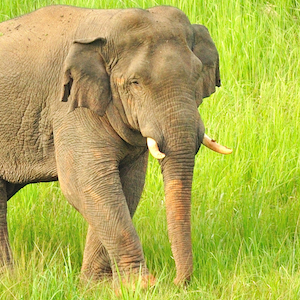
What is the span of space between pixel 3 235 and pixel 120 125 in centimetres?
126

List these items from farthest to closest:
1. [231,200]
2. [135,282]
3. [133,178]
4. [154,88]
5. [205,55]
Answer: [231,200], [133,178], [205,55], [135,282], [154,88]

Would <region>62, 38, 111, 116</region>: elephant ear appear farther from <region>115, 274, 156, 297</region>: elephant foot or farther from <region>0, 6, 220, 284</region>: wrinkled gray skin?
<region>115, 274, 156, 297</region>: elephant foot

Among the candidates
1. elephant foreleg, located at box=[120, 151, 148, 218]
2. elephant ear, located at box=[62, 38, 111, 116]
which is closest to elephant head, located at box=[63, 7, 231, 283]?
elephant ear, located at box=[62, 38, 111, 116]

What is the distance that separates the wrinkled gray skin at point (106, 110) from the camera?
485 cm

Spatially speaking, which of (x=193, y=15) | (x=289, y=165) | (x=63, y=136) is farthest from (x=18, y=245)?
(x=193, y=15)

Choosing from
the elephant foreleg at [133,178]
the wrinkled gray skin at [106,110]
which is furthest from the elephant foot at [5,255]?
the elephant foreleg at [133,178]

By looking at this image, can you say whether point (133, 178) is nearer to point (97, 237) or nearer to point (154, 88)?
point (97, 237)

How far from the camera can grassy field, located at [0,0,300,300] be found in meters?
4.97

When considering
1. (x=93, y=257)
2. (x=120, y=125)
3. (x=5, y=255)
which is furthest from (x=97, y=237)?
(x=120, y=125)

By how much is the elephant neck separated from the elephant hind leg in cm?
107

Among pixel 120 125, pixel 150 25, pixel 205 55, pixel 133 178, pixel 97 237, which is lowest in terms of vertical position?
pixel 97 237

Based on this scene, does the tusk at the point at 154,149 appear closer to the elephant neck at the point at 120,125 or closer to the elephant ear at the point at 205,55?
the elephant neck at the point at 120,125

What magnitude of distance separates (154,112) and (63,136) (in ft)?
2.05

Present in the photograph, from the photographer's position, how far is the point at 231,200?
6566 mm
